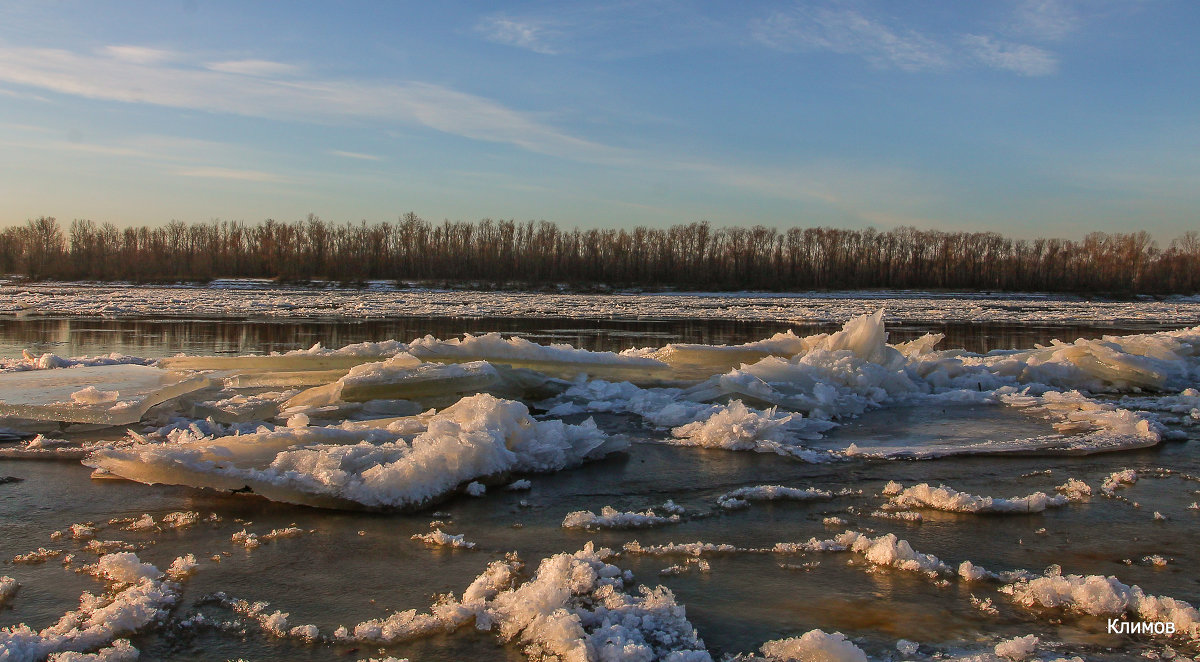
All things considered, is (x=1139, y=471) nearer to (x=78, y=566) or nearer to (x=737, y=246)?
(x=78, y=566)

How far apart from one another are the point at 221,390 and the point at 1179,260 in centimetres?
9976

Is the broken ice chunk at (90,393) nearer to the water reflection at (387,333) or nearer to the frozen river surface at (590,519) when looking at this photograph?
the frozen river surface at (590,519)

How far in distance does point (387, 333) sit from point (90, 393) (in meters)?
10.6

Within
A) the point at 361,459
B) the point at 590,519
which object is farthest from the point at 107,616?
A: the point at 590,519

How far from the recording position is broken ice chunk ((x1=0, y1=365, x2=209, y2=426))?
6.54 metres

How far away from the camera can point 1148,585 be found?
11.5ft

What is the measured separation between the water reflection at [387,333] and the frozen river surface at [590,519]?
5.05m

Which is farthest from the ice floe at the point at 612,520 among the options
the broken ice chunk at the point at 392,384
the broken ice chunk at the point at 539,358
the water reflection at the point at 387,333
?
the water reflection at the point at 387,333

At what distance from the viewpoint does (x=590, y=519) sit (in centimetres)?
436

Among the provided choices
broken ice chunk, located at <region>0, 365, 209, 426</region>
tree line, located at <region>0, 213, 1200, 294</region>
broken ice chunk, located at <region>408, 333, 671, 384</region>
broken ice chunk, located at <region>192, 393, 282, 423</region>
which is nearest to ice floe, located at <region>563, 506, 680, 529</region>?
broken ice chunk, located at <region>192, 393, 282, 423</region>

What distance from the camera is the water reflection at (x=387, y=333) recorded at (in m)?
14.0

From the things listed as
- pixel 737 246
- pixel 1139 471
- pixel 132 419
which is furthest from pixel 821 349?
pixel 737 246

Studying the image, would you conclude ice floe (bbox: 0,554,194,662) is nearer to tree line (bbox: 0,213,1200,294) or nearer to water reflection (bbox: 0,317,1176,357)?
water reflection (bbox: 0,317,1176,357)

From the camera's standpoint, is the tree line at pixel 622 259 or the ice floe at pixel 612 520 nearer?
the ice floe at pixel 612 520
